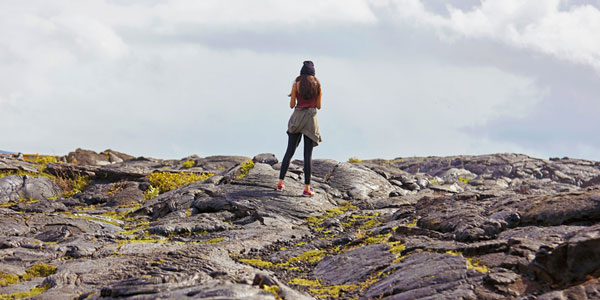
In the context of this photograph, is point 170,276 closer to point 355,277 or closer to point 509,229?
point 355,277

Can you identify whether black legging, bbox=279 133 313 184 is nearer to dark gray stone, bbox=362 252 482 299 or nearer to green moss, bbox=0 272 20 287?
dark gray stone, bbox=362 252 482 299

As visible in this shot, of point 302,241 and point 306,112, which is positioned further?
point 306,112

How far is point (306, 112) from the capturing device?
17.9 m

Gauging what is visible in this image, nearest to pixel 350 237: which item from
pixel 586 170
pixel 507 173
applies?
pixel 507 173

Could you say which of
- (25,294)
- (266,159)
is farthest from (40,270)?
(266,159)

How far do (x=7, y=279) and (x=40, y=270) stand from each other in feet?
2.37

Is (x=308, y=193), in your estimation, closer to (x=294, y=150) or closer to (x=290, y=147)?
(x=294, y=150)

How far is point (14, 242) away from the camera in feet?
41.4

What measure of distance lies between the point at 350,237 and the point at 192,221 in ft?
18.5

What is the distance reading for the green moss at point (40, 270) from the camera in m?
10.2

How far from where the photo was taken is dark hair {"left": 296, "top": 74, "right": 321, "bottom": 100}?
57.7 feet

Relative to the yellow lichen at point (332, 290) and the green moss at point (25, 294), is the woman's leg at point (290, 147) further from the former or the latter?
the green moss at point (25, 294)

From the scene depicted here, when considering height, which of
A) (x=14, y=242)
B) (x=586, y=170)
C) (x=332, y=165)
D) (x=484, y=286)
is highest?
(x=586, y=170)

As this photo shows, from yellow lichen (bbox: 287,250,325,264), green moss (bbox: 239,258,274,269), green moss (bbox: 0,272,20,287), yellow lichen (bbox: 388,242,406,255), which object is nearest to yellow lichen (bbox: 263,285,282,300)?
yellow lichen (bbox: 388,242,406,255)
